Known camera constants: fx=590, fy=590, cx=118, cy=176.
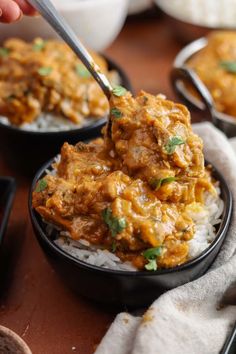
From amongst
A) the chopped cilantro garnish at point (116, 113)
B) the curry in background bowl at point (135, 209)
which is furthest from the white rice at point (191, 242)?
the chopped cilantro garnish at point (116, 113)

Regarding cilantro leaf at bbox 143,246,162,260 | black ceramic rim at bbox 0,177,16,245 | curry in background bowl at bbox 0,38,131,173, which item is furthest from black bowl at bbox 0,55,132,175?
cilantro leaf at bbox 143,246,162,260

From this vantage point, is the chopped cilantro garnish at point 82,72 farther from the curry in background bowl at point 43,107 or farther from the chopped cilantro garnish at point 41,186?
the chopped cilantro garnish at point 41,186

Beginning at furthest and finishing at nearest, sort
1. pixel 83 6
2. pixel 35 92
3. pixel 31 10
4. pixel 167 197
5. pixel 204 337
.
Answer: pixel 83 6 < pixel 35 92 < pixel 31 10 < pixel 167 197 < pixel 204 337

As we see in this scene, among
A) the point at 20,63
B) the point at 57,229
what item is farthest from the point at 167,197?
the point at 20,63

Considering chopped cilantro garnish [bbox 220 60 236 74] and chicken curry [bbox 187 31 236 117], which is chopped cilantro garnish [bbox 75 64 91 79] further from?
chopped cilantro garnish [bbox 220 60 236 74]

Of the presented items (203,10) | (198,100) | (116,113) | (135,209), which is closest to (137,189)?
(135,209)

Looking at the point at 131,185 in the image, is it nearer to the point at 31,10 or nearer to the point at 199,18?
the point at 31,10
